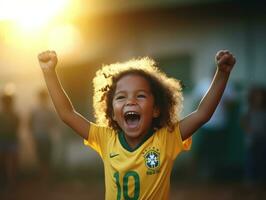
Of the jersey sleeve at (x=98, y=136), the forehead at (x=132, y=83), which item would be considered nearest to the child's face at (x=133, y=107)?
the forehead at (x=132, y=83)

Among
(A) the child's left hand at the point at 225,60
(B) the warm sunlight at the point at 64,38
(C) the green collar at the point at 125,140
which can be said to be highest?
(B) the warm sunlight at the point at 64,38

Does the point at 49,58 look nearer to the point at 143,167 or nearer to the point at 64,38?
the point at 143,167

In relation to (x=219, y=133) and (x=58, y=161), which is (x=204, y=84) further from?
(x=58, y=161)

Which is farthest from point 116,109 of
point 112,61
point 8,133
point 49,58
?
point 112,61

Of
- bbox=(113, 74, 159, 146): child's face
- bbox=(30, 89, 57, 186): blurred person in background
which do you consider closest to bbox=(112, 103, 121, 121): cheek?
bbox=(113, 74, 159, 146): child's face

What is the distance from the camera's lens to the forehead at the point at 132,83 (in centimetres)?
409

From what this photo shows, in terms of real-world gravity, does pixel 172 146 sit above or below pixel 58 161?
below

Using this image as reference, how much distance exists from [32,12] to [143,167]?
890 cm

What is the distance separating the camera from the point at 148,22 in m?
12.7

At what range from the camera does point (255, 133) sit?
35.0ft

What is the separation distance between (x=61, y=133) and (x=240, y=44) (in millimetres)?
3658

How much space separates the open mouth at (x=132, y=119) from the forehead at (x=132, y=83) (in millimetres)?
170

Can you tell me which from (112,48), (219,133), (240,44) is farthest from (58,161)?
(240,44)

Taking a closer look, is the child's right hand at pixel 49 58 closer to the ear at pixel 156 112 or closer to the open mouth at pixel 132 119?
the open mouth at pixel 132 119
